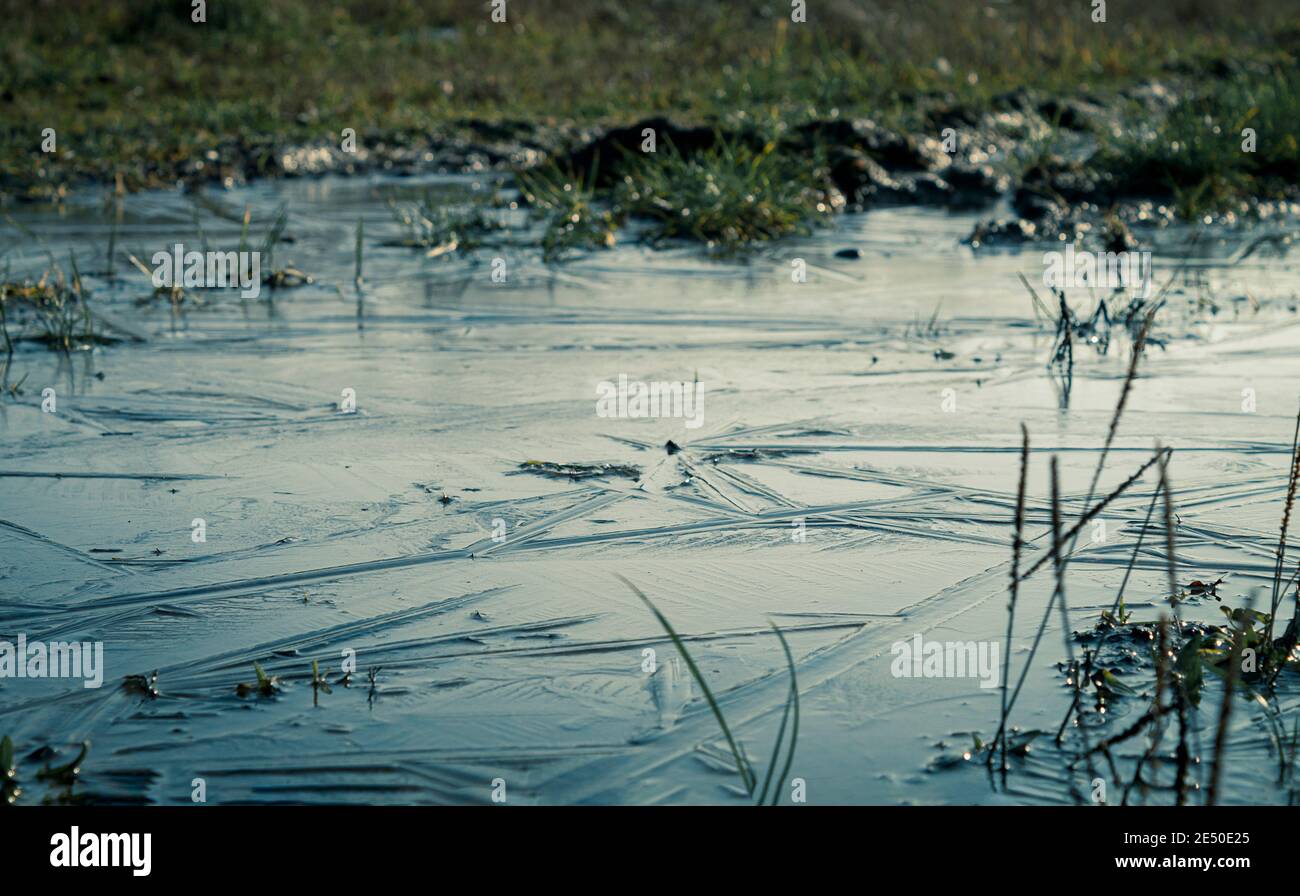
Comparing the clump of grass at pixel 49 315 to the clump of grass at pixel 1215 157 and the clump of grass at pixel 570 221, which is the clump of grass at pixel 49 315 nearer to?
the clump of grass at pixel 570 221

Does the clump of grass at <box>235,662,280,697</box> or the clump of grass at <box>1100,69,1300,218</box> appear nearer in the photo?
the clump of grass at <box>235,662,280,697</box>

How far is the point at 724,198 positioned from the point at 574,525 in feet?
14.3

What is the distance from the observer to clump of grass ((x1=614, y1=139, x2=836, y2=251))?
735 centimetres

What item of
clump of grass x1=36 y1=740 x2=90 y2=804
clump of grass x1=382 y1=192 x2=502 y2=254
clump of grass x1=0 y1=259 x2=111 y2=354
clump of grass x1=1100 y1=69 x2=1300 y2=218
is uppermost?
clump of grass x1=1100 y1=69 x2=1300 y2=218

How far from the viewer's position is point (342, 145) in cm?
1058

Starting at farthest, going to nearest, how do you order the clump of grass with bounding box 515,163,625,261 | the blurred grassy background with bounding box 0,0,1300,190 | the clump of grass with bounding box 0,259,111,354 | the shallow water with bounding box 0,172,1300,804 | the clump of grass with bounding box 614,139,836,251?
the blurred grassy background with bounding box 0,0,1300,190 → the clump of grass with bounding box 614,139,836,251 → the clump of grass with bounding box 515,163,625,261 → the clump of grass with bounding box 0,259,111,354 → the shallow water with bounding box 0,172,1300,804

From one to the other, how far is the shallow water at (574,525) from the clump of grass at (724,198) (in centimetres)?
140

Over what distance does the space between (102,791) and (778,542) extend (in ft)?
5.14

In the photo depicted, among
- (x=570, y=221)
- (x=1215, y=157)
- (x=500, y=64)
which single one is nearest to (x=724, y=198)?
(x=570, y=221)

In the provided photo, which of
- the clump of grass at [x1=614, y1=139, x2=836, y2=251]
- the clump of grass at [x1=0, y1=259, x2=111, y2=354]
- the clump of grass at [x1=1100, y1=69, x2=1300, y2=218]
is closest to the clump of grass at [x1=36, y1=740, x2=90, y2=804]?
the clump of grass at [x1=0, y1=259, x2=111, y2=354]

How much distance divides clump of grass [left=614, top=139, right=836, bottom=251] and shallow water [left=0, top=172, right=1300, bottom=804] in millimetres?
1400

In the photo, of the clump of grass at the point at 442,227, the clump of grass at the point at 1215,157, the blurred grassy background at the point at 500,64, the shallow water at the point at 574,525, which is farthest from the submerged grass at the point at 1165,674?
the blurred grassy background at the point at 500,64

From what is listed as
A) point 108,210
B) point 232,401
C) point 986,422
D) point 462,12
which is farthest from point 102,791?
point 462,12

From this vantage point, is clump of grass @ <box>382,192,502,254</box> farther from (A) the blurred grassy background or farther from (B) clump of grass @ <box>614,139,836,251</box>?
(A) the blurred grassy background
